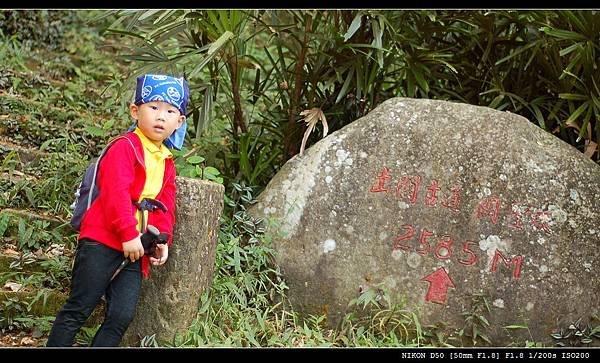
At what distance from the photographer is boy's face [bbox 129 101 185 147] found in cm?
340

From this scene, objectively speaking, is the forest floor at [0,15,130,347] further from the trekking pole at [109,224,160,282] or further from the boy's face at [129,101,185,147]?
the boy's face at [129,101,185,147]

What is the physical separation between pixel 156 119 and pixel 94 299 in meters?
0.85

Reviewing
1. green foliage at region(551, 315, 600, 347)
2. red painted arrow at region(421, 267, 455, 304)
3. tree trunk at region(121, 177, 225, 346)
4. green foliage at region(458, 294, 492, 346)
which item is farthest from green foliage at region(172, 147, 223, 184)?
green foliage at region(551, 315, 600, 347)

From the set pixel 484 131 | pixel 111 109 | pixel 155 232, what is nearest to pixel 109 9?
pixel 111 109

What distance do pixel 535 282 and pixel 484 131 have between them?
2.86ft

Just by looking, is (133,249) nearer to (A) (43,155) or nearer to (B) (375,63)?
(A) (43,155)

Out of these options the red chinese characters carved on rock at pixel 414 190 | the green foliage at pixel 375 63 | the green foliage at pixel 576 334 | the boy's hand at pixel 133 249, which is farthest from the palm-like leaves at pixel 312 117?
the green foliage at pixel 576 334

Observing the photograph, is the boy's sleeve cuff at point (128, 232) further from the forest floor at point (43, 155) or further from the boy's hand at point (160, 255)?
the forest floor at point (43, 155)

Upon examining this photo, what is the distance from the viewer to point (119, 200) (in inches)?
125

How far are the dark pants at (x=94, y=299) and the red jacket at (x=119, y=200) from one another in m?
0.06

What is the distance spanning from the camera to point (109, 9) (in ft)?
14.9

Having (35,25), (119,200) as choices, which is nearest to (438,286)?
(119,200)

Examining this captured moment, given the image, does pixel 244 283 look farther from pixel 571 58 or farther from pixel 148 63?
pixel 571 58

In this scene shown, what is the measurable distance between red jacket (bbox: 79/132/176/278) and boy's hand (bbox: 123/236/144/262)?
20mm
